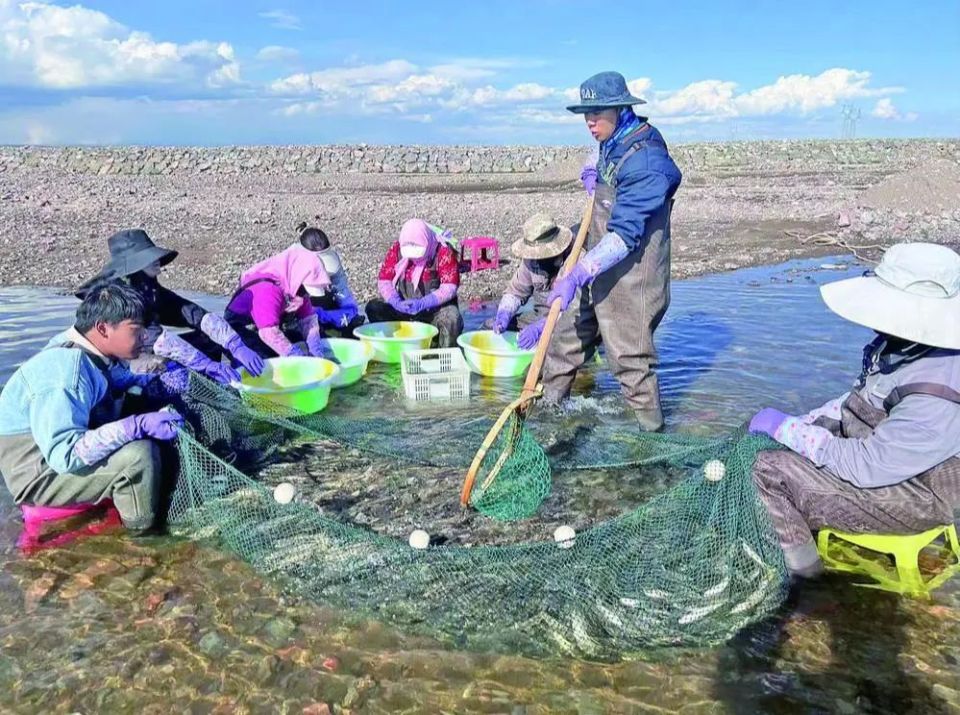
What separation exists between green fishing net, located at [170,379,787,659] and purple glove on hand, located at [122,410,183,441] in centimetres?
8

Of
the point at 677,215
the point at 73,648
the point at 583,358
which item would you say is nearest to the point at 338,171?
the point at 677,215

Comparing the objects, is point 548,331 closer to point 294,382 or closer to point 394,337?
point 294,382

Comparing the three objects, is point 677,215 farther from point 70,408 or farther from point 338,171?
point 338,171

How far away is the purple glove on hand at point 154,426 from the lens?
12.1 ft

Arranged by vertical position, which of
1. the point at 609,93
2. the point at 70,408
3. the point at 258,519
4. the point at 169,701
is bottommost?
the point at 169,701

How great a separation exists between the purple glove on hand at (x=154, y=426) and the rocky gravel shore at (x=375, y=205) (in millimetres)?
6153

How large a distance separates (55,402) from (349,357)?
3201 mm

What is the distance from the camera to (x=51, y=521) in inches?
159

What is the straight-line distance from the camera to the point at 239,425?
4629 mm

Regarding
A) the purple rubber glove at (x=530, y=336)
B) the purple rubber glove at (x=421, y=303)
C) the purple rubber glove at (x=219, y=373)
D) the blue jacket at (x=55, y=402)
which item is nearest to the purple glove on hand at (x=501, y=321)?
the purple rubber glove at (x=530, y=336)

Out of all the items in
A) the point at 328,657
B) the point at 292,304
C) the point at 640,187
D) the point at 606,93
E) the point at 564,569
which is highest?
the point at 606,93

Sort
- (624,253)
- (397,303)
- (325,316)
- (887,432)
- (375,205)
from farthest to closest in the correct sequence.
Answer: (375,205) < (397,303) < (325,316) < (624,253) < (887,432)

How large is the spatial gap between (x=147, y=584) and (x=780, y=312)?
8.03 metres

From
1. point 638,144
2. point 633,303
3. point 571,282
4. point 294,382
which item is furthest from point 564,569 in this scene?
point 294,382
